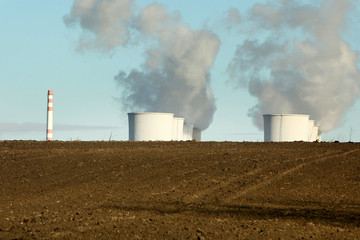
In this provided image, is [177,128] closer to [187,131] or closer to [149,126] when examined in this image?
[187,131]

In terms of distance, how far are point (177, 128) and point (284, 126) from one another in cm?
648

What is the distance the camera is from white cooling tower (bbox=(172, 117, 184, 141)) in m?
34.4

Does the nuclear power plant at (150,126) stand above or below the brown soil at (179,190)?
above

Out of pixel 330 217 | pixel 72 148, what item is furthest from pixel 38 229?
pixel 72 148

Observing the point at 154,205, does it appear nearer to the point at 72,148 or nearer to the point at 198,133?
the point at 72,148

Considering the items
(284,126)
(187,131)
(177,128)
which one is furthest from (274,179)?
(187,131)

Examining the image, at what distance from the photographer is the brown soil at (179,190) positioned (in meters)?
9.24

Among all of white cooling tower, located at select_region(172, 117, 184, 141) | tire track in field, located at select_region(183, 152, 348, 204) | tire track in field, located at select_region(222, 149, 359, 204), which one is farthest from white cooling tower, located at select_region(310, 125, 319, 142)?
tire track in field, located at select_region(183, 152, 348, 204)

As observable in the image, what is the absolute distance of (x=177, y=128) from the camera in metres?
35.1

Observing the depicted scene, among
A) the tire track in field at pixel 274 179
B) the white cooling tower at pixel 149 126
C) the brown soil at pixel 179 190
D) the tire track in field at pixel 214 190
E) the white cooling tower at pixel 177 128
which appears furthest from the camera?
the white cooling tower at pixel 177 128

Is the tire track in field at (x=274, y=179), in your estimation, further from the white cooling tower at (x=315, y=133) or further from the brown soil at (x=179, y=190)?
the white cooling tower at (x=315, y=133)

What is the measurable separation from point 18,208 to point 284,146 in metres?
10.8

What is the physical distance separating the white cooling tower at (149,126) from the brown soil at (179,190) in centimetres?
869

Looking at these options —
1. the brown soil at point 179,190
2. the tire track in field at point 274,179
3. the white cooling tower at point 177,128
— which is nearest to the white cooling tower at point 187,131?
the white cooling tower at point 177,128
